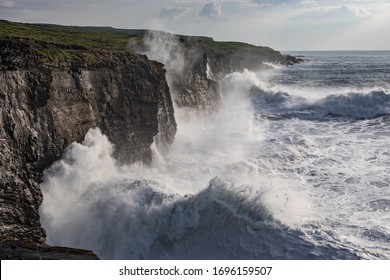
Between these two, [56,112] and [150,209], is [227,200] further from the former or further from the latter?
[56,112]

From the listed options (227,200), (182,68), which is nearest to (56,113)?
(227,200)

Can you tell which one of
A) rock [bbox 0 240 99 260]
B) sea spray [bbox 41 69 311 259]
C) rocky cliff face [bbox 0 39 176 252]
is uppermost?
rocky cliff face [bbox 0 39 176 252]

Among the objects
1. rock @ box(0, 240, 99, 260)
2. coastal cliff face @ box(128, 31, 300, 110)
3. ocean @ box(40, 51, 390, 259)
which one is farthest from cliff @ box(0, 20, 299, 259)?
coastal cliff face @ box(128, 31, 300, 110)

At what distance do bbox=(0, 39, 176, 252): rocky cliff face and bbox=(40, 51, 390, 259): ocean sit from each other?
751mm

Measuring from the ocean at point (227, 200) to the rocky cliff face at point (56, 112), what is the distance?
751 mm

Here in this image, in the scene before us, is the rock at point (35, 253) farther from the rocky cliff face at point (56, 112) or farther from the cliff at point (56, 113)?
the rocky cliff face at point (56, 112)

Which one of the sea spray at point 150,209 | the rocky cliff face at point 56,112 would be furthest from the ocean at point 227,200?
the rocky cliff face at point 56,112

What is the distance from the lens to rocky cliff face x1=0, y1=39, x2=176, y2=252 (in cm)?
1628

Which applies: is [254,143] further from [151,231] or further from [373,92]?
[373,92]

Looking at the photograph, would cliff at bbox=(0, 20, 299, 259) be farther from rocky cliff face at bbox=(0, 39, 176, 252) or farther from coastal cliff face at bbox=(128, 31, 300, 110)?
coastal cliff face at bbox=(128, 31, 300, 110)

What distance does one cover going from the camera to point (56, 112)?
61.0 feet

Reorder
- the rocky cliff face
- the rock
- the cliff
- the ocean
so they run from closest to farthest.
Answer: the rock, the ocean, the cliff, the rocky cliff face

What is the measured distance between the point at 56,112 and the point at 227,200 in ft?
27.2

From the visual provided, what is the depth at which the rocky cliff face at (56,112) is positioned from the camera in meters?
16.3
